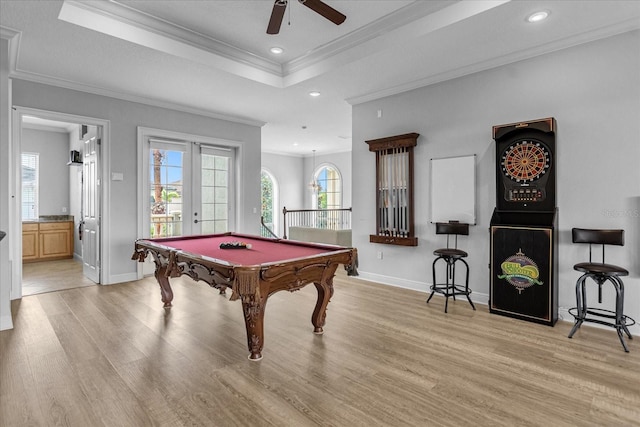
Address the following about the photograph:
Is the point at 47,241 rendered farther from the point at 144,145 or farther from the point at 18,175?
the point at 144,145

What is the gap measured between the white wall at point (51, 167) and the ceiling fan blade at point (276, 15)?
6.78 meters

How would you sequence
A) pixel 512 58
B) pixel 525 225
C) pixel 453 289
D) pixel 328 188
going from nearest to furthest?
pixel 525 225 → pixel 512 58 → pixel 453 289 → pixel 328 188

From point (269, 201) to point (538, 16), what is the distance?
9.37 m

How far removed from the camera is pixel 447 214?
435 cm

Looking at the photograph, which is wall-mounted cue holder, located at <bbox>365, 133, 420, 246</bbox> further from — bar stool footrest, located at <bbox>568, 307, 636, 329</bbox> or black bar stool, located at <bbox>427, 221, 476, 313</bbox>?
bar stool footrest, located at <bbox>568, 307, 636, 329</bbox>

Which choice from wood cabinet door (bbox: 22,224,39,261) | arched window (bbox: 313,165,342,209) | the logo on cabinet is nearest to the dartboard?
the logo on cabinet

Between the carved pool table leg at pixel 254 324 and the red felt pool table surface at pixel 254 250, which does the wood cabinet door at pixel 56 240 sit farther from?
the carved pool table leg at pixel 254 324

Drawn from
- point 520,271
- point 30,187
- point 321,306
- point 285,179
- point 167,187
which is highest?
point 285,179

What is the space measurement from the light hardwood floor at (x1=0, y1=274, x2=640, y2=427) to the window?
4.55 m

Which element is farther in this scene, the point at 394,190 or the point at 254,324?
the point at 394,190

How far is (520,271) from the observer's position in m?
3.48

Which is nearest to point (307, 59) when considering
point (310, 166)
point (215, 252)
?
point (215, 252)

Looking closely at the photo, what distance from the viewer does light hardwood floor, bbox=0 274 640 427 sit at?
6.34 feet

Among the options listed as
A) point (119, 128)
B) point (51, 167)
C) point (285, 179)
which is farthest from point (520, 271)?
point (285, 179)
